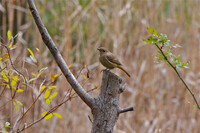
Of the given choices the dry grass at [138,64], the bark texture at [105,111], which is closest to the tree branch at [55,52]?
the bark texture at [105,111]

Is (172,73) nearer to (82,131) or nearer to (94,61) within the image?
(94,61)

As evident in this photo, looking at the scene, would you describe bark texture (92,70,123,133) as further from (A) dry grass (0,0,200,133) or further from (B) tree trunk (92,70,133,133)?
(A) dry grass (0,0,200,133)

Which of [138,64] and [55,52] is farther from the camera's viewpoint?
[138,64]

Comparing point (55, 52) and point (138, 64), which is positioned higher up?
point (138, 64)

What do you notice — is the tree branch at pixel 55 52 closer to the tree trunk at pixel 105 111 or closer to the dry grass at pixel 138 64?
the tree trunk at pixel 105 111

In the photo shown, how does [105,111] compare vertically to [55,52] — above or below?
below

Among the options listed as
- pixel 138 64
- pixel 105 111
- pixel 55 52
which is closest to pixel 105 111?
pixel 105 111

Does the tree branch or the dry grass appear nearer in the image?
the tree branch

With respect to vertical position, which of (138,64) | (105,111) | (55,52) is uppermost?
(138,64)

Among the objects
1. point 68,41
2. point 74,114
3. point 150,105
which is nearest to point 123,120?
point 150,105

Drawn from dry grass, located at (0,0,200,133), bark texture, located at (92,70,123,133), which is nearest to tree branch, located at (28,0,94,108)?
bark texture, located at (92,70,123,133)

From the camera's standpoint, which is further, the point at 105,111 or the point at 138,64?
the point at 138,64

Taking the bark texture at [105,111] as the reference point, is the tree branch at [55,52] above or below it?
above

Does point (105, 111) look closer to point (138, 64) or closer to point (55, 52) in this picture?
point (55, 52)
